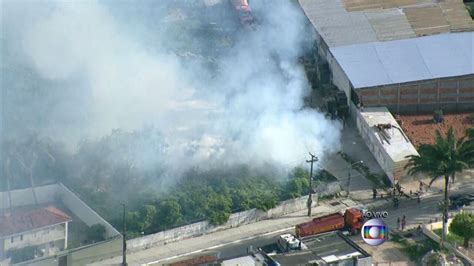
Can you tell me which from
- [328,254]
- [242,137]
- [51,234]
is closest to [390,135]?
[242,137]

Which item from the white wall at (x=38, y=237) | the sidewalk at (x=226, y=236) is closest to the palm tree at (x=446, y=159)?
the sidewalk at (x=226, y=236)

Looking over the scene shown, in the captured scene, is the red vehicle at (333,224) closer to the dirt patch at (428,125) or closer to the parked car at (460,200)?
the parked car at (460,200)

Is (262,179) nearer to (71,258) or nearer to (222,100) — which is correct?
(222,100)

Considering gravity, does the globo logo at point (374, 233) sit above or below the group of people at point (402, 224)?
below

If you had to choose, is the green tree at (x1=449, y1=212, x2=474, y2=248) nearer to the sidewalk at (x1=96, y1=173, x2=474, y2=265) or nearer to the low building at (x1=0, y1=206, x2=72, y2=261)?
the sidewalk at (x1=96, y1=173, x2=474, y2=265)

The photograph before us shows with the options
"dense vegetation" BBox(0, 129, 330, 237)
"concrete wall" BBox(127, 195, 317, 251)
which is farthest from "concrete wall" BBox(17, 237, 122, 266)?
"dense vegetation" BBox(0, 129, 330, 237)
